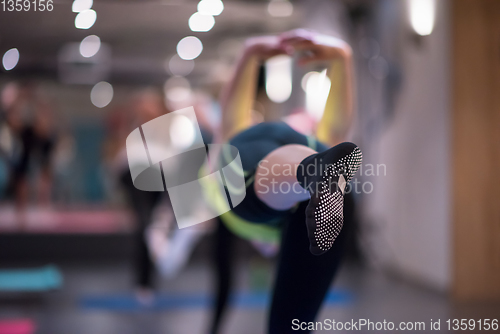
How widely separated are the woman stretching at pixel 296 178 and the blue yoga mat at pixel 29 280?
151 centimetres

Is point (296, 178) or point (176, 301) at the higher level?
point (296, 178)

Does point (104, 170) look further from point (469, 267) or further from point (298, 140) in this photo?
point (298, 140)

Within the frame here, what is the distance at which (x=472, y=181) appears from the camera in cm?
237

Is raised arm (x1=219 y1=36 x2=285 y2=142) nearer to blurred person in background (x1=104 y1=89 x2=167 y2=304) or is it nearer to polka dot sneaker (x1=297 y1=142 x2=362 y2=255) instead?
polka dot sneaker (x1=297 y1=142 x2=362 y2=255)

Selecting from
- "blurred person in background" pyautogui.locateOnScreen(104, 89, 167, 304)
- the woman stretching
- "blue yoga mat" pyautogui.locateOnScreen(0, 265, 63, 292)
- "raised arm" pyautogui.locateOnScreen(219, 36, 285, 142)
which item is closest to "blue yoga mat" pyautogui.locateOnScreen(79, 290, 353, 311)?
"blurred person in background" pyautogui.locateOnScreen(104, 89, 167, 304)

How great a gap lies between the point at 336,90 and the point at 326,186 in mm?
489

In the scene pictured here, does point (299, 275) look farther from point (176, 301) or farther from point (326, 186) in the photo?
point (176, 301)

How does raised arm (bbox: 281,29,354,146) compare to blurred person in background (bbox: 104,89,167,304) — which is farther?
blurred person in background (bbox: 104,89,167,304)

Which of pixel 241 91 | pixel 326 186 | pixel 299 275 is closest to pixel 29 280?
pixel 241 91

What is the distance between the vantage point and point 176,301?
2400 mm

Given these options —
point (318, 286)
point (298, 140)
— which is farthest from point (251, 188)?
point (318, 286)

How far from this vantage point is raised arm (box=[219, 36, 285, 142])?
137cm

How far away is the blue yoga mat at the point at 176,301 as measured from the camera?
2230 mm

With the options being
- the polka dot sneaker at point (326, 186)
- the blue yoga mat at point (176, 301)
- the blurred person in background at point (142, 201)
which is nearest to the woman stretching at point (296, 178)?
the polka dot sneaker at point (326, 186)
